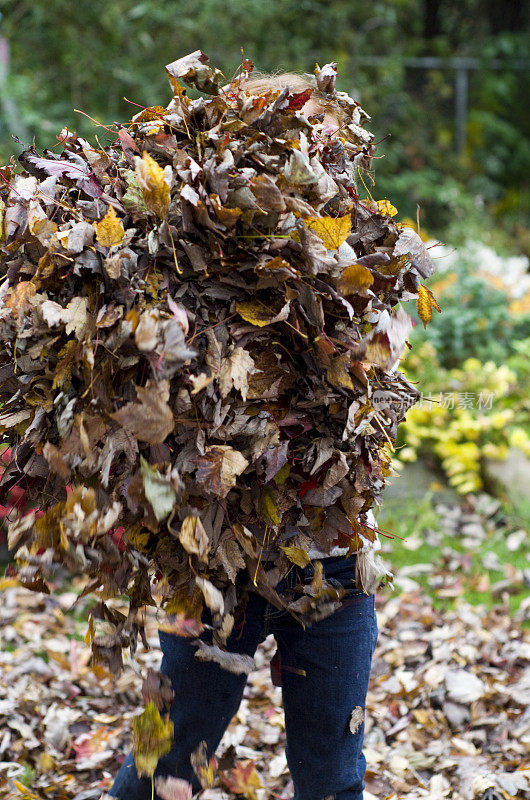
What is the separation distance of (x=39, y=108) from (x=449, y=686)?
5.64m

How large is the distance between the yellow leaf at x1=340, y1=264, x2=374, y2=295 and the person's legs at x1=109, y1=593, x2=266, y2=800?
2.10 feet

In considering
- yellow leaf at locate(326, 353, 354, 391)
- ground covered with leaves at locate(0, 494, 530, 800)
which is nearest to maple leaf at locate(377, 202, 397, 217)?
yellow leaf at locate(326, 353, 354, 391)

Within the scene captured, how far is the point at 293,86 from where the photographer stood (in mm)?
1564

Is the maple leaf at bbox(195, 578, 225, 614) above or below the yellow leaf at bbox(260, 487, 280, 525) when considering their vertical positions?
below

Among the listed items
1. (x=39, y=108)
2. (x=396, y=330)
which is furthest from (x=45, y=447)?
(x=39, y=108)

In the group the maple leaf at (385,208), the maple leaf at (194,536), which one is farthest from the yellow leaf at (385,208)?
the maple leaf at (194,536)

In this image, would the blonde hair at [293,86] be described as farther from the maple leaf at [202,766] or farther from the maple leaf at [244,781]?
the maple leaf at [244,781]

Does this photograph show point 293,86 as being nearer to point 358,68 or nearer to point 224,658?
point 224,658

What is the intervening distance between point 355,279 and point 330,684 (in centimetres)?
79

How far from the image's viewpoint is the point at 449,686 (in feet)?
8.29

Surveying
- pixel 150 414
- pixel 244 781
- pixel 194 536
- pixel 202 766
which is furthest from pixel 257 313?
pixel 244 781

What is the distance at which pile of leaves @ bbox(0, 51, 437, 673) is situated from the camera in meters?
1.18

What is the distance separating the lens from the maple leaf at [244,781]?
2002mm

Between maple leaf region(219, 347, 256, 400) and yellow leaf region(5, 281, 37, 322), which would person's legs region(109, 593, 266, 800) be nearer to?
maple leaf region(219, 347, 256, 400)
